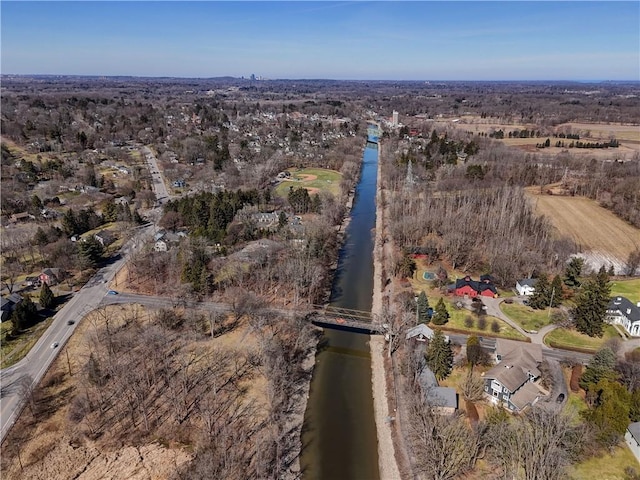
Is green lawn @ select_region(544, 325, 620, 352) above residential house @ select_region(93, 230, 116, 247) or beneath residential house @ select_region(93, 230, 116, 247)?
beneath

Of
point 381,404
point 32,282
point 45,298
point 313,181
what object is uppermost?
point 313,181

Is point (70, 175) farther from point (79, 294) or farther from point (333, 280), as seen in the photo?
point (333, 280)

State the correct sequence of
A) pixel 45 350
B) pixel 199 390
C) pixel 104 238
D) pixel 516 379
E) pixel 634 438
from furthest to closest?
pixel 104 238 → pixel 45 350 → pixel 199 390 → pixel 516 379 → pixel 634 438

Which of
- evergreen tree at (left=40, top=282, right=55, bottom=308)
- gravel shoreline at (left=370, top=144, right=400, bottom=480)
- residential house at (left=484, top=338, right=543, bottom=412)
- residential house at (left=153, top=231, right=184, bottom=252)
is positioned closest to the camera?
gravel shoreline at (left=370, top=144, right=400, bottom=480)

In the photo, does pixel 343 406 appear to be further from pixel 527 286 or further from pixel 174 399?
pixel 527 286

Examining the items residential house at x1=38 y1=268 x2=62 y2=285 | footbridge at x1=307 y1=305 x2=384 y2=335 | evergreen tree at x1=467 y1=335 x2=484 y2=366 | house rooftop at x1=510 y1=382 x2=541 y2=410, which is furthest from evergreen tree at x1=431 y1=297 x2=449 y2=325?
residential house at x1=38 y1=268 x2=62 y2=285

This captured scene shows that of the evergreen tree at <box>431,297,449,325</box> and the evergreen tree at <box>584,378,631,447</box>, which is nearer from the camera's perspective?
the evergreen tree at <box>584,378,631,447</box>

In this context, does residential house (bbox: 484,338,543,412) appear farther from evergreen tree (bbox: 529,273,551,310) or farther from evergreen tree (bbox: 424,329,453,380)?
evergreen tree (bbox: 529,273,551,310)

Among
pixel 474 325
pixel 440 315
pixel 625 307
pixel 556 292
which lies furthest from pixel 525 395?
pixel 625 307
